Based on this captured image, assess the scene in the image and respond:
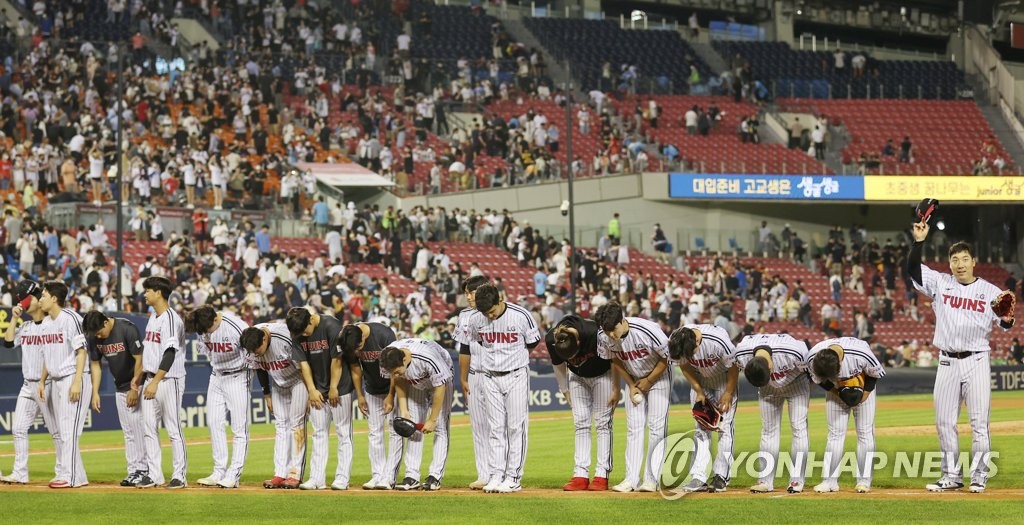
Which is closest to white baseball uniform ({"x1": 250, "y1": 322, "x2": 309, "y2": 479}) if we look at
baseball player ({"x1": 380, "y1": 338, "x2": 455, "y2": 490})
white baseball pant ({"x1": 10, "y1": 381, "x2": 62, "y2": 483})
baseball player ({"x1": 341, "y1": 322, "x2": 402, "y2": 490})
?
baseball player ({"x1": 341, "y1": 322, "x2": 402, "y2": 490})

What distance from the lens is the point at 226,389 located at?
14.7 m

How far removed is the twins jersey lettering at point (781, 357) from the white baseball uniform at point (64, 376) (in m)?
6.66

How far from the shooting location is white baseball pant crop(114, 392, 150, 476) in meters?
14.9

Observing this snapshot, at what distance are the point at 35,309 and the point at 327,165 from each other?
27204 millimetres

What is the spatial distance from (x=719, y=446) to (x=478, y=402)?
90.8 inches

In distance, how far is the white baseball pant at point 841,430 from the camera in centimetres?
1310

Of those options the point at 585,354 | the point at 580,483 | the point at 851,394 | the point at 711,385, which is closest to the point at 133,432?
the point at 580,483

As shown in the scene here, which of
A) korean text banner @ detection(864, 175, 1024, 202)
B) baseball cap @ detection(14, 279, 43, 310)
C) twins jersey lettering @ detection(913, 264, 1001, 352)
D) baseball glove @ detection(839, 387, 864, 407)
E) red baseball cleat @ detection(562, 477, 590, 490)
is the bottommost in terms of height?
red baseball cleat @ detection(562, 477, 590, 490)

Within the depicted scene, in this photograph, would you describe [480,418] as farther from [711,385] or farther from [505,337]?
[711,385]

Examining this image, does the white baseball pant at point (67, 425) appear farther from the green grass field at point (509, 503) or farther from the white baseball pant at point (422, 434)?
the white baseball pant at point (422, 434)

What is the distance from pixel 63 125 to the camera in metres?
37.6

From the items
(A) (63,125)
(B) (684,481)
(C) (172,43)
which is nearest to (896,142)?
(C) (172,43)

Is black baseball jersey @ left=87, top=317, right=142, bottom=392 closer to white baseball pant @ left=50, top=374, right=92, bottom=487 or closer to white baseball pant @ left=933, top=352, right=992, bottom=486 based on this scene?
white baseball pant @ left=50, top=374, right=92, bottom=487

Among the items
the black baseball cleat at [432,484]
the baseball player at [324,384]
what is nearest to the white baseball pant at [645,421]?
the black baseball cleat at [432,484]
